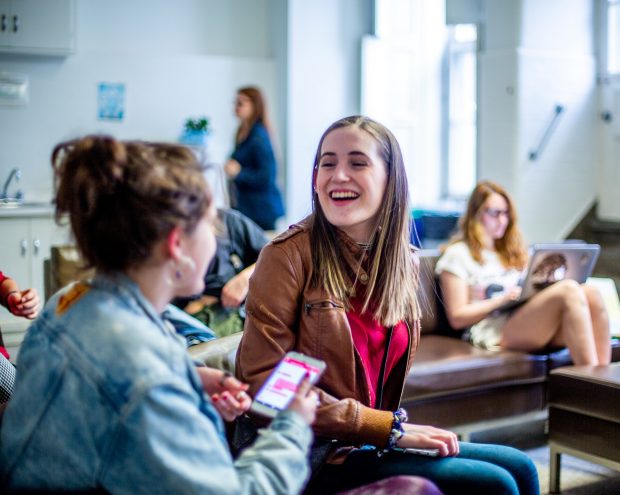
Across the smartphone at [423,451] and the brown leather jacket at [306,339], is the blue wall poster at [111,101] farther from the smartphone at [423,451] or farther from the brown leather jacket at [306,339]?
the smartphone at [423,451]

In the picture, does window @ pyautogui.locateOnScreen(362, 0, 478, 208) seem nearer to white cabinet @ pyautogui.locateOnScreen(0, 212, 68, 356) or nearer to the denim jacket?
white cabinet @ pyautogui.locateOnScreen(0, 212, 68, 356)

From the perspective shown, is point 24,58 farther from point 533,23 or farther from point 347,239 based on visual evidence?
point 347,239

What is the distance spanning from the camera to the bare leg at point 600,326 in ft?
11.9

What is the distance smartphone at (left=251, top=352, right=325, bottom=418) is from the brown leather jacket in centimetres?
37

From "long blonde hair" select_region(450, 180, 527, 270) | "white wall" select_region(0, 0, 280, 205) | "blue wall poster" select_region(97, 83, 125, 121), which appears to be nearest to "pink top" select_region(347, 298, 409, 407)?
"long blonde hair" select_region(450, 180, 527, 270)

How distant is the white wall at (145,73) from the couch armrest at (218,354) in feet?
14.3

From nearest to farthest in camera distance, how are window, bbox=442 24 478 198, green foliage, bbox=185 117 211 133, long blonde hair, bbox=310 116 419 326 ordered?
1. long blonde hair, bbox=310 116 419 326
2. green foliage, bbox=185 117 211 133
3. window, bbox=442 24 478 198

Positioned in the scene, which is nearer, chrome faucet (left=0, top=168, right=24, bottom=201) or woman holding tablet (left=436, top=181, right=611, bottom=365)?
woman holding tablet (left=436, top=181, right=611, bottom=365)

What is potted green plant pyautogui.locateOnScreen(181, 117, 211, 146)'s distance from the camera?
6.65 metres

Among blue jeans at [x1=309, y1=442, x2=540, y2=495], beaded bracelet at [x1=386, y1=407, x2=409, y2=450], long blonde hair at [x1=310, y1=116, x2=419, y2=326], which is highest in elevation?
long blonde hair at [x1=310, y1=116, x2=419, y2=326]

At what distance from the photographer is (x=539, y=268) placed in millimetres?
3641

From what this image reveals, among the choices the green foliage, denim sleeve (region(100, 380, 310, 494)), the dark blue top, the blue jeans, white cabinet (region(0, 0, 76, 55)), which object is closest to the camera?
denim sleeve (region(100, 380, 310, 494))

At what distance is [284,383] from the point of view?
1286 millimetres

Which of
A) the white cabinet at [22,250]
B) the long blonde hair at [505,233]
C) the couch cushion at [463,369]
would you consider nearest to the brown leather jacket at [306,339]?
the couch cushion at [463,369]
